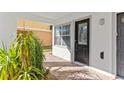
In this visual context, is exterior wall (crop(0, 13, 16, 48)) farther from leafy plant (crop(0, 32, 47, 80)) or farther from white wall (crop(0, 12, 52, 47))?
leafy plant (crop(0, 32, 47, 80))

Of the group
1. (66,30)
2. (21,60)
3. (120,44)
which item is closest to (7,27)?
(21,60)

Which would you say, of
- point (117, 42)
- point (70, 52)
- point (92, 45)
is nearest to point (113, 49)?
point (117, 42)

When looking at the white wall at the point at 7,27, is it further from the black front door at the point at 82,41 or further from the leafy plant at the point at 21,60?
the black front door at the point at 82,41

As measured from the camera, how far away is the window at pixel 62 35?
15273mm

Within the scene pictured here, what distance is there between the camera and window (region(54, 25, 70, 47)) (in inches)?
601

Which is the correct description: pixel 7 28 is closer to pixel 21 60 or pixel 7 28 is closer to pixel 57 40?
pixel 21 60

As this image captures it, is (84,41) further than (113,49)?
Yes

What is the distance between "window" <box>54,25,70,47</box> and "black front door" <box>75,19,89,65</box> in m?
1.81

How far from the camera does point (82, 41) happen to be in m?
12.5

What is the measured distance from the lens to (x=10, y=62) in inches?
244

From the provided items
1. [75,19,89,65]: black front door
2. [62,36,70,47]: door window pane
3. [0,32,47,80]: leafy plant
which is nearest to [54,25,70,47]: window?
[62,36,70,47]: door window pane

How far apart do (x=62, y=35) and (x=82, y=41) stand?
15.4 feet
